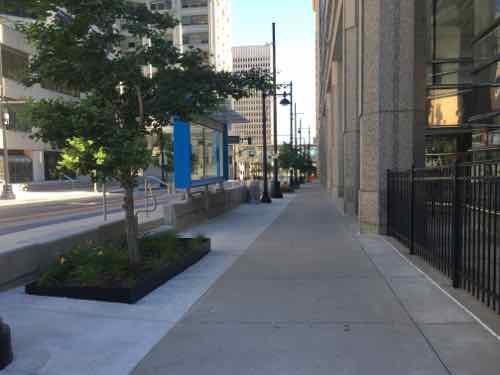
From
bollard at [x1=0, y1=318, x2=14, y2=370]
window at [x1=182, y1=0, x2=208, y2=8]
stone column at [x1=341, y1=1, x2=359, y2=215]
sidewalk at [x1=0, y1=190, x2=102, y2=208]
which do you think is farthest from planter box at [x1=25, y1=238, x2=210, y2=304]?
window at [x1=182, y1=0, x2=208, y2=8]

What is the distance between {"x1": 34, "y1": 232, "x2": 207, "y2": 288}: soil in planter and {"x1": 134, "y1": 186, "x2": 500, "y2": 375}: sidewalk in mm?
947

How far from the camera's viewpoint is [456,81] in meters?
17.0

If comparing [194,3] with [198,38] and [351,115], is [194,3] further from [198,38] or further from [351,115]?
[351,115]

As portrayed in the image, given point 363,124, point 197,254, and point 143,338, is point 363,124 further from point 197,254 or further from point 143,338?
point 143,338

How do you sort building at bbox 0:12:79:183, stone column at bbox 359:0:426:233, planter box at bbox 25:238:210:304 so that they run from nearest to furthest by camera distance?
planter box at bbox 25:238:210:304
stone column at bbox 359:0:426:233
building at bbox 0:12:79:183

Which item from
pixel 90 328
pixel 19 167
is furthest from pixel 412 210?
pixel 19 167

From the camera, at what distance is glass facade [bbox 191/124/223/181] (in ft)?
45.4

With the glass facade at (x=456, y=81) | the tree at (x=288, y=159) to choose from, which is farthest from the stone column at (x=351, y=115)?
the tree at (x=288, y=159)

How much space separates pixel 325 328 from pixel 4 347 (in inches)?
119

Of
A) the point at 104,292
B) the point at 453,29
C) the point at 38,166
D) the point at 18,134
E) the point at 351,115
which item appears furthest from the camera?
the point at 38,166

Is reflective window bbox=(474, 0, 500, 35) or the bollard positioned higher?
reflective window bbox=(474, 0, 500, 35)

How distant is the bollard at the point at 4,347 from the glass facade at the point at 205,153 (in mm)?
9715

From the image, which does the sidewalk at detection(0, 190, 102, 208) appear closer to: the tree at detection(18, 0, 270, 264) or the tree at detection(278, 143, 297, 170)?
the tree at detection(18, 0, 270, 264)

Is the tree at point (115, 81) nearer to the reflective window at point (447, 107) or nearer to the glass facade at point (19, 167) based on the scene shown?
the reflective window at point (447, 107)
